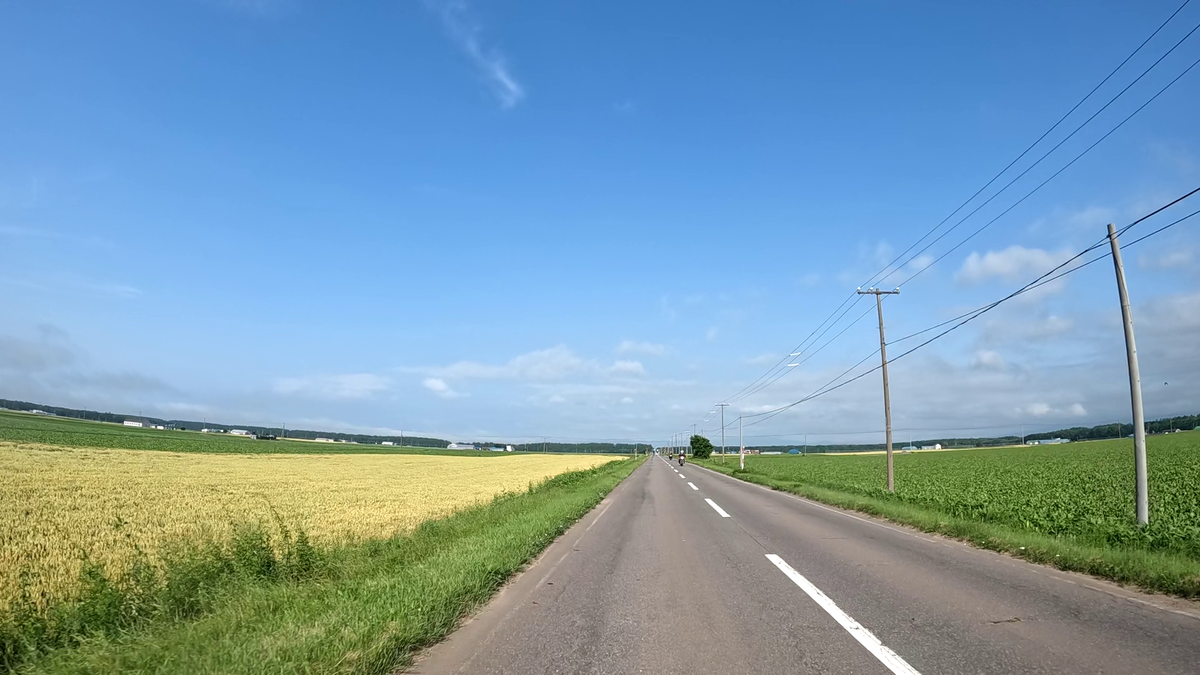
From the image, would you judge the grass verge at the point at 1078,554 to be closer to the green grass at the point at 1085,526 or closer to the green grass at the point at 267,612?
the green grass at the point at 1085,526

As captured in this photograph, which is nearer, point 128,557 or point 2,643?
point 2,643

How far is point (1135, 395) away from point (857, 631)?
9.08m

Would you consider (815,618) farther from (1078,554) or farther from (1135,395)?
(1135,395)

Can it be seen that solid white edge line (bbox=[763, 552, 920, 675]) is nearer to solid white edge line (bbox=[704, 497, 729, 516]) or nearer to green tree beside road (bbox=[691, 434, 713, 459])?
solid white edge line (bbox=[704, 497, 729, 516])

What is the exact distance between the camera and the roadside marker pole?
34.6ft

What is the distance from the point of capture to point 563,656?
5.05 meters

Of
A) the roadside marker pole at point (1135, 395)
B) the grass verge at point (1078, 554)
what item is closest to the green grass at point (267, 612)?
the grass verge at point (1078, 554)

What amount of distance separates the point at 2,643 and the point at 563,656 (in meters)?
4.96

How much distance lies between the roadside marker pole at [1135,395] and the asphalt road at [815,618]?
306cm

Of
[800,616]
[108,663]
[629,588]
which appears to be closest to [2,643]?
[108,663]

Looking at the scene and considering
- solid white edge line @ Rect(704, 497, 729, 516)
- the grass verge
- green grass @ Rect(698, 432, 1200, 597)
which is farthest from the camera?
solid white edge line @ Rect(704, 497, 729, 516)

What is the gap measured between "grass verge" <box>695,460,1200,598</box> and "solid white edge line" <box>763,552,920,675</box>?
3802mm

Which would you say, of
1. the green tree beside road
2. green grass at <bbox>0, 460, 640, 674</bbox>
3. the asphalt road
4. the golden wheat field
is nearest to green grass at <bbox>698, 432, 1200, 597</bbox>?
the asphalt road

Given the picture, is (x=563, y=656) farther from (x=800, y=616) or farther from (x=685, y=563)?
(x=685, y=563)
